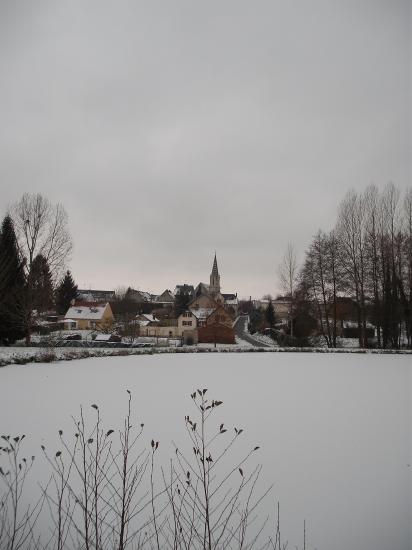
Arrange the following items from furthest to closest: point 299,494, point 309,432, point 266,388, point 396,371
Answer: point 396,371, point 266,388, point 309,432, point 299,494

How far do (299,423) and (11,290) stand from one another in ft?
67.6

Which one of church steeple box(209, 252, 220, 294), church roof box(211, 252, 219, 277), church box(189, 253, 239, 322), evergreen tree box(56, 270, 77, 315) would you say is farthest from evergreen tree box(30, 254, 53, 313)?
church roof box(211, 252, 219, 277)

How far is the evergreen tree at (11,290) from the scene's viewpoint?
1989 centimetres

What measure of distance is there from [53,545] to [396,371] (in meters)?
12.6

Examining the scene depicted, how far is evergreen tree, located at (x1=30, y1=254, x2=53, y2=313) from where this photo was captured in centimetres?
2055

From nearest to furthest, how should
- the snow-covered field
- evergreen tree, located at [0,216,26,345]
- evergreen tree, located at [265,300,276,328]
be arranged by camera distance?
1. the snow-covered field
2. evergreen tree, located at [0,216,26,345]
3. evergreen tree, located at [265,300,276,328]

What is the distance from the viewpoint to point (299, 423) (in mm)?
6020

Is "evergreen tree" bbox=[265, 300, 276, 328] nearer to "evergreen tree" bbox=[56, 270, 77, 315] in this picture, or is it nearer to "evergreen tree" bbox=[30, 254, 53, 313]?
"evergreen tree" bbox=[56, 270, 77, 315]

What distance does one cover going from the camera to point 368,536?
10.2ft

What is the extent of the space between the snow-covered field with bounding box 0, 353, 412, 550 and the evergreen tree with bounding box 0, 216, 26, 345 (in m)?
8.81

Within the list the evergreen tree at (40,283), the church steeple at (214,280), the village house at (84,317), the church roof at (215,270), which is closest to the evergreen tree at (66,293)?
the village house at (84,317)

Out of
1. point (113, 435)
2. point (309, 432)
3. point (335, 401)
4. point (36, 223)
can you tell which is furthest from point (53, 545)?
point (36, 223)

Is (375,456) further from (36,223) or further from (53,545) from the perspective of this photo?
(36,223)

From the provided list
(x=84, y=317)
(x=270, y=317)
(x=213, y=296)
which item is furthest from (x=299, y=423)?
(x=213, y=296)
